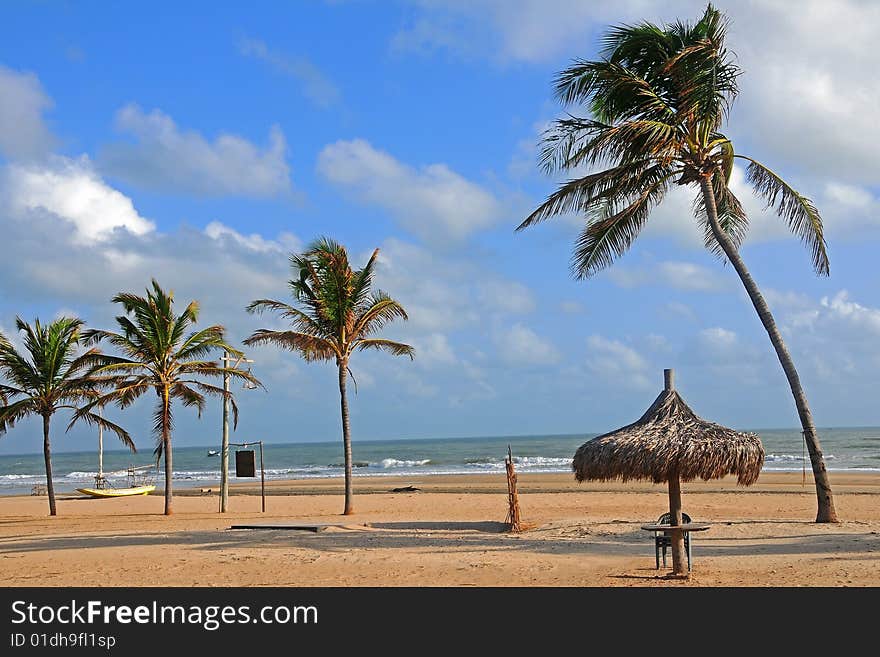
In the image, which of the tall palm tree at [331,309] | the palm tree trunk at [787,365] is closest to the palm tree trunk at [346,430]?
the tall palm tree at [331,309]

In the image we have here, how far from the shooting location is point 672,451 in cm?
1066

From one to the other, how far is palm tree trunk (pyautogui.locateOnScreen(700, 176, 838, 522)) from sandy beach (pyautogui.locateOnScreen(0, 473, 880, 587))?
1.75ft

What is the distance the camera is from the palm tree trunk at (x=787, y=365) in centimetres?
1473

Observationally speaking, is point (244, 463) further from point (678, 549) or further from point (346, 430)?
point (678, 549)

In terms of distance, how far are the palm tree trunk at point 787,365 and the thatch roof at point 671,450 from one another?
3996 mm

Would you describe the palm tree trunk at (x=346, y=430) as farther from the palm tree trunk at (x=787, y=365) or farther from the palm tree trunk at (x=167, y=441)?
the palm tree trunk at (x=787, y=365)

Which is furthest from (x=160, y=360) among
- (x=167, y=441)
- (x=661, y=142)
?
(x=661, y=142)

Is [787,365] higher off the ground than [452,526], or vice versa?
[787,365]

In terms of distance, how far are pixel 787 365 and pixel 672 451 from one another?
5.59 metres
